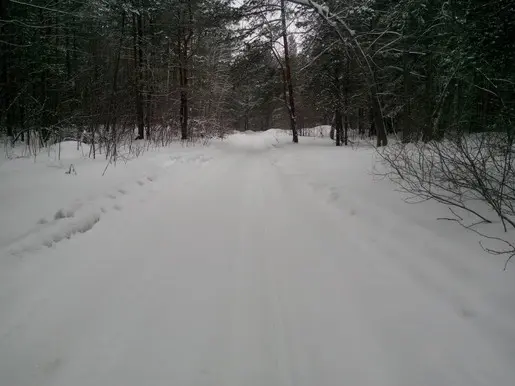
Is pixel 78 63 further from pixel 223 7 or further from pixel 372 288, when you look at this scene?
pixel 372 288

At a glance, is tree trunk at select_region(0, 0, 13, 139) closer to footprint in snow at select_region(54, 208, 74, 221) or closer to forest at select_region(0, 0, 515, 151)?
forest at select_region(0, 0, 515, 151)

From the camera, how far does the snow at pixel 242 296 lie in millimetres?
1919

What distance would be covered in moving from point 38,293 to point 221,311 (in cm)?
161

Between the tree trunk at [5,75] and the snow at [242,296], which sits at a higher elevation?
the tree trunk at [5,75]

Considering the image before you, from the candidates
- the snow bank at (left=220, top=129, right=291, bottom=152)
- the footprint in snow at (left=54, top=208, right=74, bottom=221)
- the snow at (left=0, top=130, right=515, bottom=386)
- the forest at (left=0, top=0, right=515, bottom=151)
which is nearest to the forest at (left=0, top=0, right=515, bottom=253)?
the forest at (left=0, top=0, right=515, bottom=151)

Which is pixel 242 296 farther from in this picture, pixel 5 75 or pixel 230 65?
pixel 5 75

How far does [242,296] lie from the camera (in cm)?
267

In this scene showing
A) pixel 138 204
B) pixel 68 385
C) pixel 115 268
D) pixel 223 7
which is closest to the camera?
pixel 68 385

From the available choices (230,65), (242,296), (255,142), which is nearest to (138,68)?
(230,65)

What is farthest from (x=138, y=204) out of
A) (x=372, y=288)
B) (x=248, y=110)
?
(x=248, y=110)

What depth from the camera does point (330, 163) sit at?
955cm

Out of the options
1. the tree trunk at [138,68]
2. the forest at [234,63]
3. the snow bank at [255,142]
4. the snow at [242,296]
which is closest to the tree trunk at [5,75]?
the forest at [234,63]

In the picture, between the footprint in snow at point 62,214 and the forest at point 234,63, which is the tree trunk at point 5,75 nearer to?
the forest at point 234,63

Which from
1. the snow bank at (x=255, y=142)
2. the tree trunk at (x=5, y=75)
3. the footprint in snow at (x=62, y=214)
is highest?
the tree trunk at (x=5, y=75)
